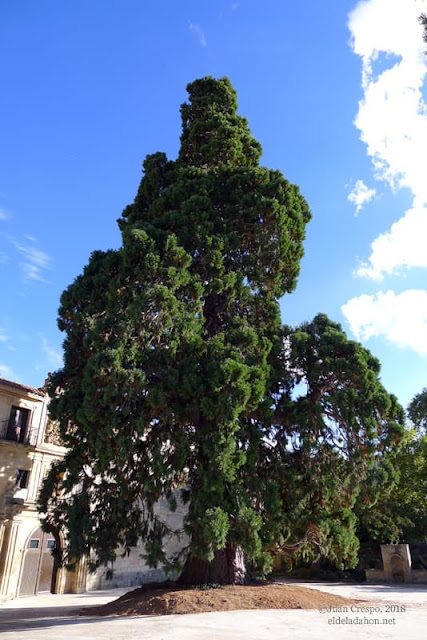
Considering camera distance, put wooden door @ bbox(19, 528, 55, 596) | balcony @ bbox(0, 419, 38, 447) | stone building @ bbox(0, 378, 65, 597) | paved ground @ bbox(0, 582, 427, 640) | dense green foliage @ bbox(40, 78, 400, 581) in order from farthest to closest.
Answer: wooden door @ bbox(19, 528, 55, 596)
balcony @ bbox(0, 419, 38, 447)
stone building @ bbox(0, 378, 65, 597)
dense green foliage @ bbox(40, 78, 400, 581)
paved ground @ bbox(0, 582, 427, 640)

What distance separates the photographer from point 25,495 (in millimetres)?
17844

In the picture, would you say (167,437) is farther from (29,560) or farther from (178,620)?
(29,560)

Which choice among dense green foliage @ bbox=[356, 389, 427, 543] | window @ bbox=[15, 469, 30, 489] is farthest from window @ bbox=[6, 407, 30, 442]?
dense green foliage @ bbox=[356, 389, 427, 543]

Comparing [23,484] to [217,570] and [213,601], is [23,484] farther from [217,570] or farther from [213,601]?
[213,601]

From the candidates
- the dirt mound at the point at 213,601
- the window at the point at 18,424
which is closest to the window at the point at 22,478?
→ the window at the point at 18,424

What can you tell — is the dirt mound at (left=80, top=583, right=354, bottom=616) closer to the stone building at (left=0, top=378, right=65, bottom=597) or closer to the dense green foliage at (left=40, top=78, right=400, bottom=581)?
the dense green foliage at (left=40, top=78, right=400, bottom=581)

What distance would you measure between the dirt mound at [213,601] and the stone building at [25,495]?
277 inches

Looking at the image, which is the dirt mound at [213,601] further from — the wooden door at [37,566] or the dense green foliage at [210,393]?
the wooden door at [37,566]

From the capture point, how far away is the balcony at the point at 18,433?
58.4 feet

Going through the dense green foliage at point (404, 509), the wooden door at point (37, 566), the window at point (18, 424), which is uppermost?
the window at point (18, 424)

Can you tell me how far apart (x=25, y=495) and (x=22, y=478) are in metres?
0.68

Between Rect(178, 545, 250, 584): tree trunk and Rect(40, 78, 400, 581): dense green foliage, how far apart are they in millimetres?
108

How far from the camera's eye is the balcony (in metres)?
17.8

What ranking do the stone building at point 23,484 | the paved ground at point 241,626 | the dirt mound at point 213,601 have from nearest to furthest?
the paved ground at point 241,626, the dirt mound at point 213,601, the stone building at point 23,484
